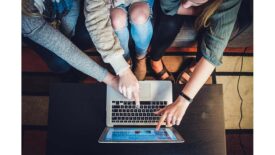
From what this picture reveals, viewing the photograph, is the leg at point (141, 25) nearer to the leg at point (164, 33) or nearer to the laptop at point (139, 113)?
the leg at point (164, 33)

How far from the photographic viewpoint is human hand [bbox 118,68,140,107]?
0.91 m

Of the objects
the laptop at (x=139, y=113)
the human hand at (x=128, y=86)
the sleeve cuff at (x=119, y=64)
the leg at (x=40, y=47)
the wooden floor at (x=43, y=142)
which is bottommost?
the wooden floor at (x=43, y=142)

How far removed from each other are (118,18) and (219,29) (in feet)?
1.24

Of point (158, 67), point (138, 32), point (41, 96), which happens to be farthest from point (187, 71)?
point (41, 96)

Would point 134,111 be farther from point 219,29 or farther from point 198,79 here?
point 219,29

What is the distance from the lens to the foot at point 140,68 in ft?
4.17

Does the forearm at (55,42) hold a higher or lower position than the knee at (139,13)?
lower

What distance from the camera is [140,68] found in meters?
1.30

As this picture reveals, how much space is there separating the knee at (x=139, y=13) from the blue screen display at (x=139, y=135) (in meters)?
0.42

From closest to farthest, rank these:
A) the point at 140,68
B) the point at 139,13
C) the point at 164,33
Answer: the point at 139,13
the point at 164,33
the point at 140,68

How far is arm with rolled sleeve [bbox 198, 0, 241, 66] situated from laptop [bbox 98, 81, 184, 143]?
0.61 ft

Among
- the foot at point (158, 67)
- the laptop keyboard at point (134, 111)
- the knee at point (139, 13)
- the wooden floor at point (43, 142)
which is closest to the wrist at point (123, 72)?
the laptop keyboard at point (134, 111)

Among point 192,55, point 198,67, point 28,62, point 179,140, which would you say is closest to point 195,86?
point 198,67

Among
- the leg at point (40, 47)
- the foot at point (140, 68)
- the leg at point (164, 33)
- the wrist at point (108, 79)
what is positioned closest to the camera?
the leg at point (40, 47)
